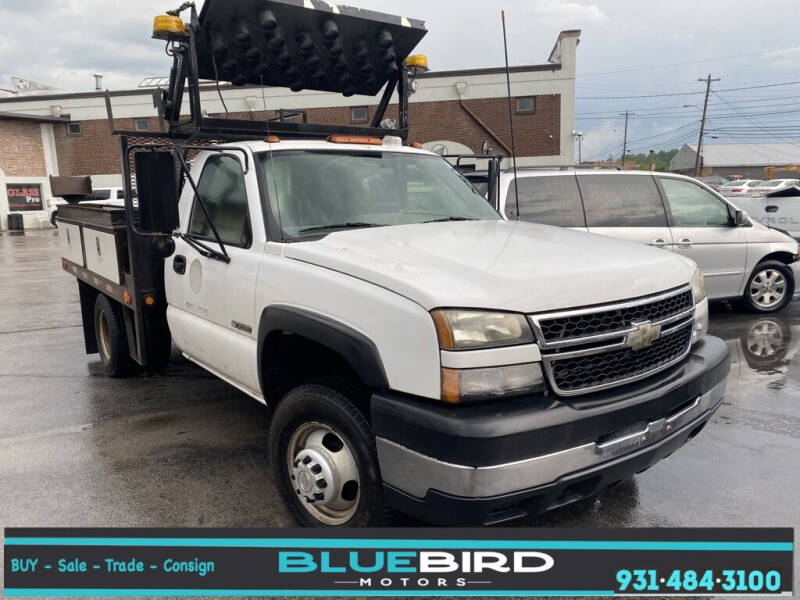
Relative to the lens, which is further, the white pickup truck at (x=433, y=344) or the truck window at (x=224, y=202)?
the truck window at (x=224, y=202)

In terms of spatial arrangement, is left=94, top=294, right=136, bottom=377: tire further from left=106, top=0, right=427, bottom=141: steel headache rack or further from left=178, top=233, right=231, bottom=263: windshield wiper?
left=178, top=233, right=231, bottom=263: windshield wiper

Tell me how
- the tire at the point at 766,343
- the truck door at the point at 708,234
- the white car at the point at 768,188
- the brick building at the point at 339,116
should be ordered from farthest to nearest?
the brick building at the point at 339,116 < the white car at the point at 768,188 < the truck door at the point at 708,234 < the tire at the point at 766,343

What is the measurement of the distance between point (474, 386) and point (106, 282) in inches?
159

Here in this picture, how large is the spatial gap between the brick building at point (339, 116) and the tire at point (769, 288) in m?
18.4

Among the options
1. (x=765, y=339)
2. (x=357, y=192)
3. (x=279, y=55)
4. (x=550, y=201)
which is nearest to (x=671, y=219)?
(x=550, y=201)

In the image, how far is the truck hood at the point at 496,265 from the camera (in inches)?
95.2

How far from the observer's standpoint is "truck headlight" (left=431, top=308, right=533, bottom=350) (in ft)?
7.59

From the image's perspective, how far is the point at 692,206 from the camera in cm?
746

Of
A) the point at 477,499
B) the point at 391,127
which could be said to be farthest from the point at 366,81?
the point at 477,499

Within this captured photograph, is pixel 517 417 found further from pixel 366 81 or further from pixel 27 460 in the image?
pixel 366 81

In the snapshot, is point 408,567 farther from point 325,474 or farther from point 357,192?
point 357,192

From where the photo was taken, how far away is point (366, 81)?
225 inches

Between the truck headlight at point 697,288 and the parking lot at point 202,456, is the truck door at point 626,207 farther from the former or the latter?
the truck headlight at point 697,288

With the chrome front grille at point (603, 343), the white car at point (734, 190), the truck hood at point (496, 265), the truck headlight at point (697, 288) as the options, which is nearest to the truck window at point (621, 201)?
the truck headlight at point (697, 288)
